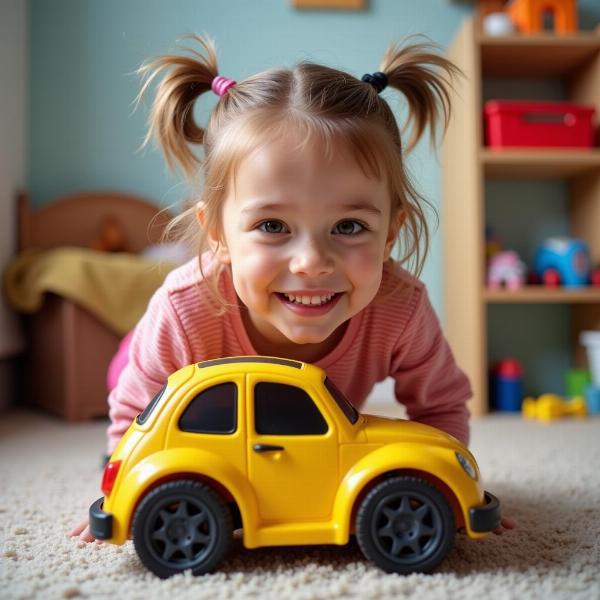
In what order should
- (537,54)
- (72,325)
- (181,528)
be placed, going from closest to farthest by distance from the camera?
(181,528) < (72,325) < (537,54)

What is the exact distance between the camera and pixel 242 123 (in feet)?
2.51

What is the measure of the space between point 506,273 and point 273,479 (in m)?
1.47

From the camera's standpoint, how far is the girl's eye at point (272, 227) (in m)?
0.73

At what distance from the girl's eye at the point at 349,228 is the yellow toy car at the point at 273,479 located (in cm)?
16

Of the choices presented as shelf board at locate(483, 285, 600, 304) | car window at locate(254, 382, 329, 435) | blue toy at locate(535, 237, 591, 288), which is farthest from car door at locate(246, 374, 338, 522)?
blue toy at locate(535, 237, 591, 288)

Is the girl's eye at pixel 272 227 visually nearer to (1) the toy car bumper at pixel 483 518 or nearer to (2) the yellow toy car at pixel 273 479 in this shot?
(2) the yellow toy car at pixel 273 479

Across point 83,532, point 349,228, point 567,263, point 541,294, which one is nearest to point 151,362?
point 83,532

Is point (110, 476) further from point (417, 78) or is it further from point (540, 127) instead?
point (540, 127)

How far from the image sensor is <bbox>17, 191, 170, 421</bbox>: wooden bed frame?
1.71 metres

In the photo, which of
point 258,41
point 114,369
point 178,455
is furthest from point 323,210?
point 258,41

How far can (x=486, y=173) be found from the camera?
2.13m

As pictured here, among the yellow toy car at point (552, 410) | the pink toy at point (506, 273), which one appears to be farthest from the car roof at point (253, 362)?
the pink toy at point (506, 273)

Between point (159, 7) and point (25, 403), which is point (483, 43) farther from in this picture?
point (25, 403)

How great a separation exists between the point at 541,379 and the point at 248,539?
1.80m
